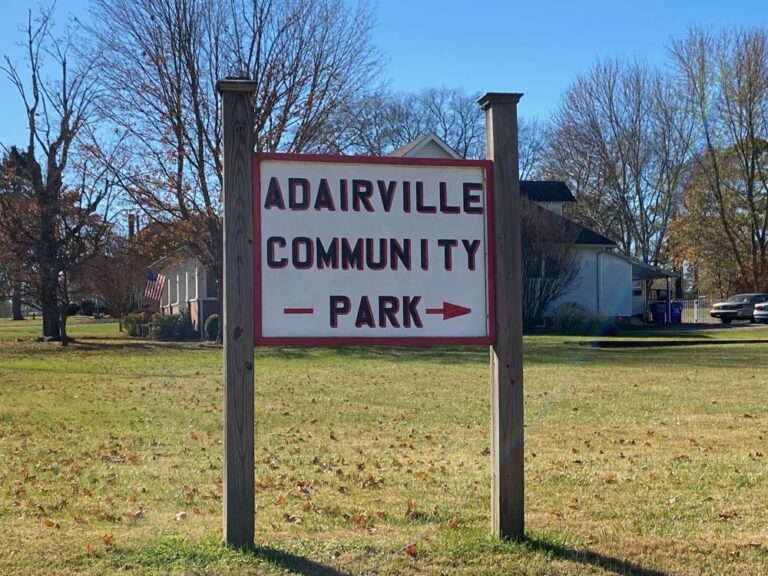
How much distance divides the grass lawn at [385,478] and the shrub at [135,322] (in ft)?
75.7

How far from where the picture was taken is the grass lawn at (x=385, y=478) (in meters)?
4.66

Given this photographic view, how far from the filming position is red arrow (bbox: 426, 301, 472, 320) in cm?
498

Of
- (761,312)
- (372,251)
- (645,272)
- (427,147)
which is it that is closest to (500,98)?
(372,251)

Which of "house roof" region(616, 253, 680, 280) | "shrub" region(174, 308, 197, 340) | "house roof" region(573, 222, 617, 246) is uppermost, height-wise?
"house roof" region(573, 222, 617, 246)

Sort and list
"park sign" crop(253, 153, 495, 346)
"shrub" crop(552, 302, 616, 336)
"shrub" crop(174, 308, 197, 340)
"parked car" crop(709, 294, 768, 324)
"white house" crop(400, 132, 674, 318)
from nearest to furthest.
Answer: "park sign" crop(253, 153, 495, 346) → "shrub" crop(552, 302, 616, 336) → "shrub" crop(174, 308, 197, 340) → "white house" crop(400, 132, 674, 318) → "parked car" crop(709, 294, 768, 324)

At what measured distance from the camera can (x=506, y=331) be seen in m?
4.96

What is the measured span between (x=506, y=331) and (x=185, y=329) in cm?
2941

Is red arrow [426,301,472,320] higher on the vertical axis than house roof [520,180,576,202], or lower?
lower

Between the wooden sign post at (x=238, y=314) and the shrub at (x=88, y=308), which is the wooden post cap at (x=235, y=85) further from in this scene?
the shrub at (x=88, y=308)

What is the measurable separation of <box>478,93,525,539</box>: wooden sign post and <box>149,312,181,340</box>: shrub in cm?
2867

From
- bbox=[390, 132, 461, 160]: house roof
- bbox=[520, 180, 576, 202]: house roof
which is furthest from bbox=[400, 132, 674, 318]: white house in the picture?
bbox=[390, 132, 461, 160]: house roof

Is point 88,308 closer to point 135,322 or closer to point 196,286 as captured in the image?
point 135,322

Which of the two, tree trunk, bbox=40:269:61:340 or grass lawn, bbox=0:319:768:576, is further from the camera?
tree trunk, bbox=40:269:61:340

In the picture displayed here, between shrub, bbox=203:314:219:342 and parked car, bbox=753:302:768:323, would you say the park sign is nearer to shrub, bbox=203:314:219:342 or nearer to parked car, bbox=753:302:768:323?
shrub, bbox=203:314:219:342
